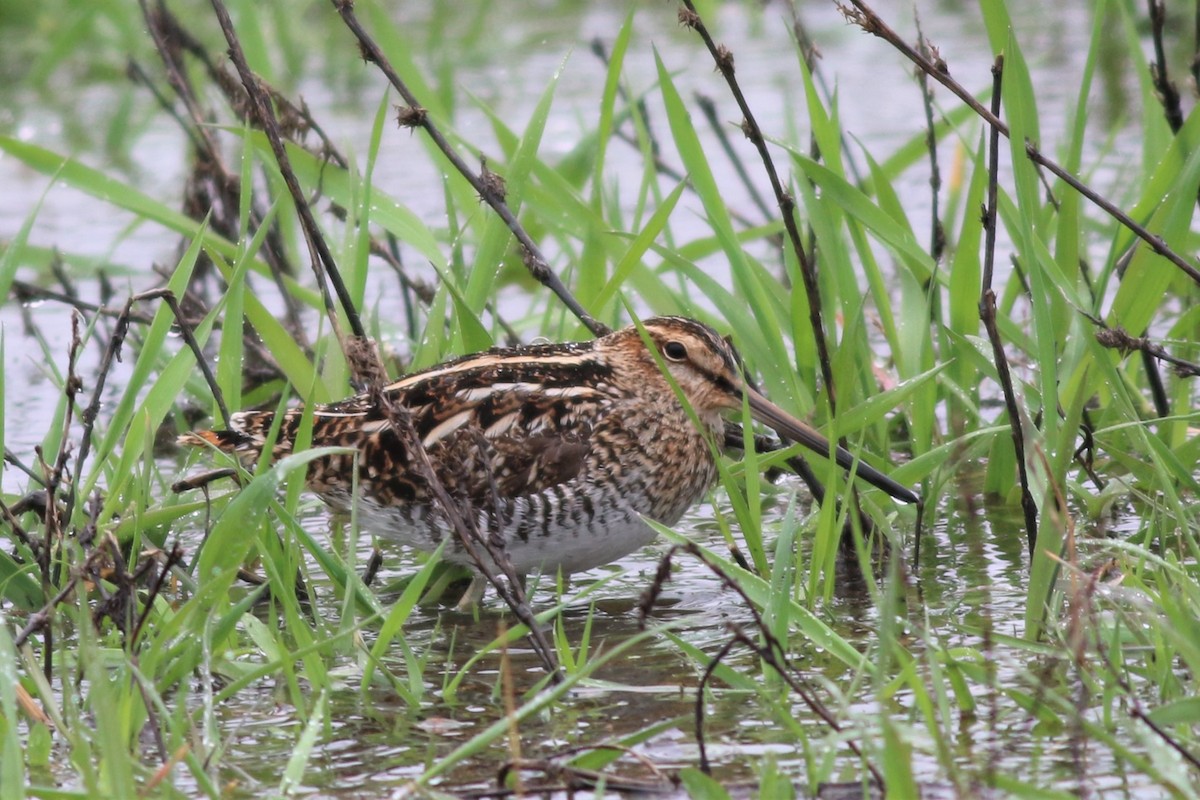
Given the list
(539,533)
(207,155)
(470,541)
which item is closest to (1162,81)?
(539,533)

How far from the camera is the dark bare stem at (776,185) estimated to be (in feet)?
13.0

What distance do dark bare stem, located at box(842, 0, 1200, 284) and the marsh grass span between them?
1.6 inches

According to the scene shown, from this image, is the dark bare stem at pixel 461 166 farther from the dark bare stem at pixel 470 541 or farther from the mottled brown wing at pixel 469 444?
the dark bare stem at pixel 470 541

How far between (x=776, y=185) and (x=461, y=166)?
2.59 feet

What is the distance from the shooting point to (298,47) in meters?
10.8

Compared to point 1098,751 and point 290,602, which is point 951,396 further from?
point 290,602

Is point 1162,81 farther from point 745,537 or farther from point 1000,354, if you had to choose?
point 745,537

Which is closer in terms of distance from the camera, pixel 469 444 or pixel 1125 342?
pixel 1125 342

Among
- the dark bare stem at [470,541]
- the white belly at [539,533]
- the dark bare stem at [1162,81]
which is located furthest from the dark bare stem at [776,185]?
the dark bare stem at [1162,81]

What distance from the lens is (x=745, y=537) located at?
12.7ft

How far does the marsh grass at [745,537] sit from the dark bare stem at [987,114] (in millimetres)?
41

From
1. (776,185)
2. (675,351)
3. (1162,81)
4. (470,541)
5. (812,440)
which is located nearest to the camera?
(470,541)

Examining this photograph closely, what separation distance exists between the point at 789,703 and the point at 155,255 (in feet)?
17.6

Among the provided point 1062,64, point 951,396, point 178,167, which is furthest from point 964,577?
point 1062,64
